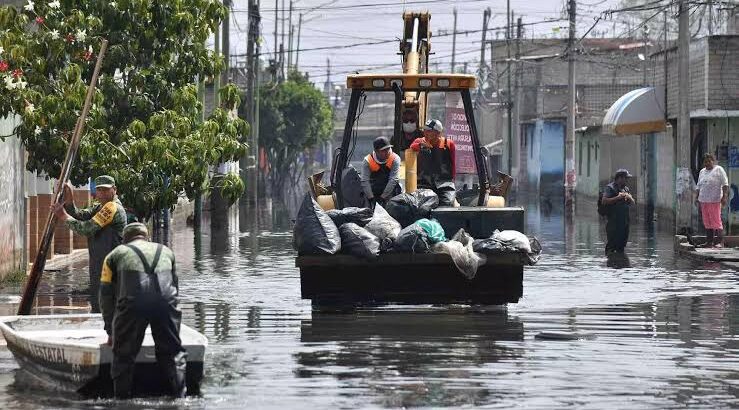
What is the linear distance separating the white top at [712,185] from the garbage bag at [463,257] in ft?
39.0

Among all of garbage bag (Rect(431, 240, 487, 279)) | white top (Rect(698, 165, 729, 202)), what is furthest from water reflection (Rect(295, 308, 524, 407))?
white top (Rect(698, 165, 729, 202))

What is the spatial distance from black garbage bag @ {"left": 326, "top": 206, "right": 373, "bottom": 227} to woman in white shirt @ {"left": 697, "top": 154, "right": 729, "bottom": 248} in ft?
38.1

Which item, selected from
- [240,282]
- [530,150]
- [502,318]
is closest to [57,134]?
[240,282]

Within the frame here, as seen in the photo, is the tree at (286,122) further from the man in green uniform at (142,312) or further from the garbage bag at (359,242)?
the man in green uniform at (142,312)

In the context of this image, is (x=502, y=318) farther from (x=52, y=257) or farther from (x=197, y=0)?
(x=52, y=257)

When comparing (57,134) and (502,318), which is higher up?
(57,134)

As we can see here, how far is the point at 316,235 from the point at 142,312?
6.72m

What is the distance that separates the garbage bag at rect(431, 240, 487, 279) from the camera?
19.1 metres

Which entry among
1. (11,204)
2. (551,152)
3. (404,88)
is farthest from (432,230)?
(551,152)

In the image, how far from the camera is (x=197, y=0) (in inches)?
910

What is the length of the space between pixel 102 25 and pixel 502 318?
273 inches

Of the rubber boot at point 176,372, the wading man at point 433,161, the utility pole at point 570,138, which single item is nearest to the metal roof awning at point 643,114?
the utility pole at point 570,138

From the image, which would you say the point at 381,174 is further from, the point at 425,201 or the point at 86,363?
the point at 86,363

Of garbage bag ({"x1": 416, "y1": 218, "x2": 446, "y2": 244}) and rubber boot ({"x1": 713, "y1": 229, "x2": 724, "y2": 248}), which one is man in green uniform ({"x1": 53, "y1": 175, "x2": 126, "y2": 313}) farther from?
rubber boot ({"x1": 713, "y1": 229, "x2": 724, "y2": 248})
